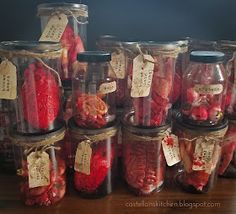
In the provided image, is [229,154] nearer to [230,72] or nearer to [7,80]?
[230,72]

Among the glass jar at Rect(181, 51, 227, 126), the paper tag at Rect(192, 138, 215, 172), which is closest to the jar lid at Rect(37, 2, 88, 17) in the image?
the glass jar at Rect(181, 51, 227, 126)

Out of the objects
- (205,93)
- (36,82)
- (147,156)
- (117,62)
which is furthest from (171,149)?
(36,82)

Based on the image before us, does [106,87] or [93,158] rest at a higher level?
[106,87]

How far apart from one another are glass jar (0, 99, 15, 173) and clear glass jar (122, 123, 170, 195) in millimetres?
322

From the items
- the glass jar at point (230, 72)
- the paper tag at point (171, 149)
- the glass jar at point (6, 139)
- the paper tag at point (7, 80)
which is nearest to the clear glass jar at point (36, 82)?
the paper tag at point (7, 80)

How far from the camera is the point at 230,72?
857 mm

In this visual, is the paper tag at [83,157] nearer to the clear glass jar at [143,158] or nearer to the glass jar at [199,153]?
the clear glass jar at [143,158]

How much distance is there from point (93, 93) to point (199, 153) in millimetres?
307

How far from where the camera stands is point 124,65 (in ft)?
2.77

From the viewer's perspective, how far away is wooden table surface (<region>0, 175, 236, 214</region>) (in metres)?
0.75

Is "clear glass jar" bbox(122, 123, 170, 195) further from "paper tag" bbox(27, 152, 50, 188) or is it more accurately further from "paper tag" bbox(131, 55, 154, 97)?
"paper tag" bbox(27, 152, 50, 188)

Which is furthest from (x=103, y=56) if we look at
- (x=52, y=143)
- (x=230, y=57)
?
(x=230, y=57)

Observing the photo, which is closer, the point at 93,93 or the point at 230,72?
the point at 93,93

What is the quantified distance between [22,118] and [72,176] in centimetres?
24
